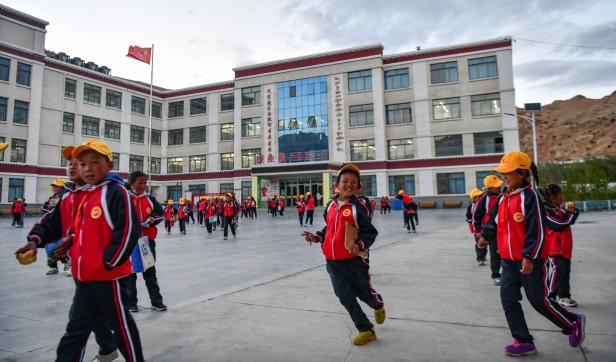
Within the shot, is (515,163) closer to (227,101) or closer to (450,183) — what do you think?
A: (450,183)

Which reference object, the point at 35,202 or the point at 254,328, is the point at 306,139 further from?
the point at 254,328

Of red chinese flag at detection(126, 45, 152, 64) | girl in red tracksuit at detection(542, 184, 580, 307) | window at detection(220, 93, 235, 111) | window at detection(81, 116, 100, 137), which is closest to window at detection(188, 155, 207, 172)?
window at detection(220, 93, 235, 111)

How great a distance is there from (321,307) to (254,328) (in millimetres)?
1036

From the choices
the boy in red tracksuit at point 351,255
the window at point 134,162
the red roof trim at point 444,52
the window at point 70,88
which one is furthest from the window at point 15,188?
the boy in red tracksuit at point 351,255

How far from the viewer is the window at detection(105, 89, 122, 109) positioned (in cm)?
4369

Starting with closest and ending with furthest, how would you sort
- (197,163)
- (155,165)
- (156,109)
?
(197,163) < (155,165) < (156,109)

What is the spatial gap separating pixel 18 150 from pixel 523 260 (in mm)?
43671

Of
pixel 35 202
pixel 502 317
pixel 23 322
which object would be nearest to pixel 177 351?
pixel 23 322

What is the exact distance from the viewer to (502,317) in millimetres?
4113

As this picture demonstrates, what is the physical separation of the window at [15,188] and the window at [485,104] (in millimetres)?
44634

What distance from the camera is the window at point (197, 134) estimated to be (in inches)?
1907

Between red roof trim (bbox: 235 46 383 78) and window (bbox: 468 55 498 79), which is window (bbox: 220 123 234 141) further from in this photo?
window (bbox: 468 55 498 79)

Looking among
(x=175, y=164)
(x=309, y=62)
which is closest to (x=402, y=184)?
(x=309, y=62)

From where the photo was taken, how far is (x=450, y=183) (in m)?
37.9
